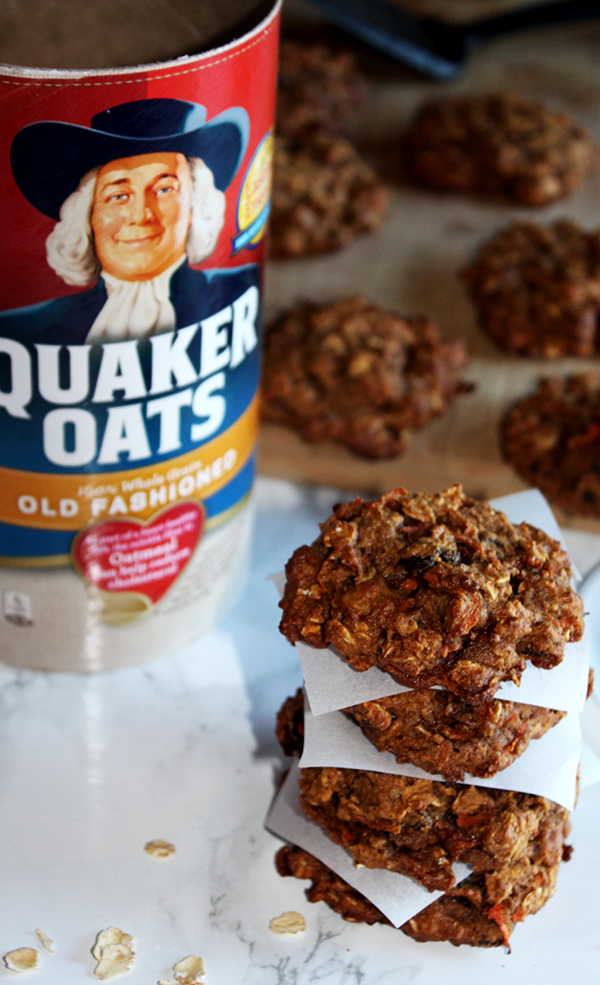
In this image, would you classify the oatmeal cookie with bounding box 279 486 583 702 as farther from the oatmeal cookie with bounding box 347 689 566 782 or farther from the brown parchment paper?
the brown parchment paper

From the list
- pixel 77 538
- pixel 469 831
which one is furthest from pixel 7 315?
pixel 469 831

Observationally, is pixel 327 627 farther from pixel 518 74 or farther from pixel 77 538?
pixel 518 74

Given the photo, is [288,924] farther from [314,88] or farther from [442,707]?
[314,88]

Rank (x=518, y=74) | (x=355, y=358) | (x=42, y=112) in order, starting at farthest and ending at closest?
(x=518, y=74) → (x=355, y=358) → (x=42, y=112)

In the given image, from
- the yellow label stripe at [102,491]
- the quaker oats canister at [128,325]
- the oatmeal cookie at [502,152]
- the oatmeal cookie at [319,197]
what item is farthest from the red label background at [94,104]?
the oatmeal cookie at [502,152]

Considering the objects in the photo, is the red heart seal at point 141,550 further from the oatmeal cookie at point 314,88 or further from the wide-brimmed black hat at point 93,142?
the oatmeal cookie at point 314,88

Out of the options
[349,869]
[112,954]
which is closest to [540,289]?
[349,869]
